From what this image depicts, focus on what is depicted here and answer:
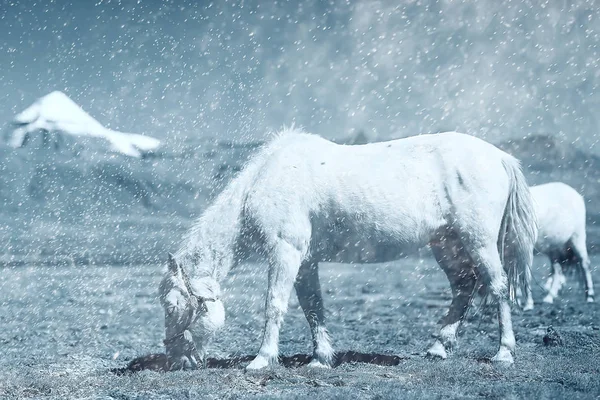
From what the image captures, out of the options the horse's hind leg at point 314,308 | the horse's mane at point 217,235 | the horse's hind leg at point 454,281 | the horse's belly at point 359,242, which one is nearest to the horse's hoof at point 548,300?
the horse's hind leg at point 454,281

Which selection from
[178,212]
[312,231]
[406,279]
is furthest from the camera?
[406,279]

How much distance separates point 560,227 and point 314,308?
17.8 feet

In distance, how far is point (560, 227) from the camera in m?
8.60

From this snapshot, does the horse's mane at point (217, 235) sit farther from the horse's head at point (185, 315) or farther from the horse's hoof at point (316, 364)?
the horse's hoof at point (316, 364)

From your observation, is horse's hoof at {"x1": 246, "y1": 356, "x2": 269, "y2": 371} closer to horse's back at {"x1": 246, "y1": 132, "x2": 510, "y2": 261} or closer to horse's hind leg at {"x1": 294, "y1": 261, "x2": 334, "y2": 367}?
horse's hind leg at {"x1": 294, "y1": 261, "x2": 334, "y2": 367}

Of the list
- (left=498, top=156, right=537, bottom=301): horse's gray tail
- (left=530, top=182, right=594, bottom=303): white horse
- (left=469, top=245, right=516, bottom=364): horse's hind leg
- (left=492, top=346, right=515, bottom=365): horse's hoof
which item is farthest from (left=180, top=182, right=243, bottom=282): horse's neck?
(left=530, top=182, right=594, bottom=303): white horse

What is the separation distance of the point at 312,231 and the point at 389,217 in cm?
58

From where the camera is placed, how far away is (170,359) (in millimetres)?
4168

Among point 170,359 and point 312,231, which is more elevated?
point 312,231

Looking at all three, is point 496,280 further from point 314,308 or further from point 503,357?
point 314,308

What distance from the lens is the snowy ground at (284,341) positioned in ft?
11.9

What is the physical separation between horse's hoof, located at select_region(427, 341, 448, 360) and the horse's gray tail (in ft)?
2.36

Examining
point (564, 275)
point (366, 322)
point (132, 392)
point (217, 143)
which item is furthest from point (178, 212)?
point (564, 275)

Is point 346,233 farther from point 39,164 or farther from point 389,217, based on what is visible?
point 39,164
